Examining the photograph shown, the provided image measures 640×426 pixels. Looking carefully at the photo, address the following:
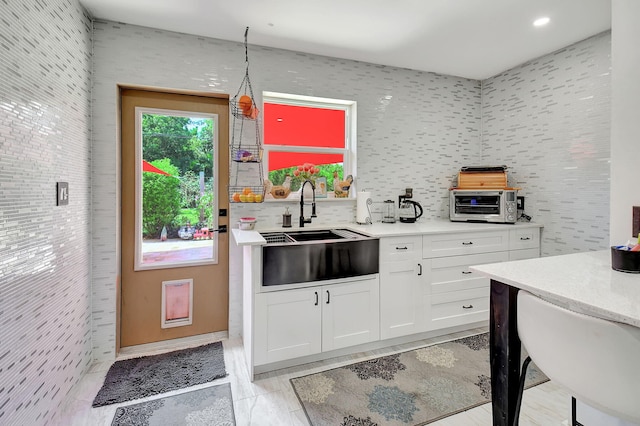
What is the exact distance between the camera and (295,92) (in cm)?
279

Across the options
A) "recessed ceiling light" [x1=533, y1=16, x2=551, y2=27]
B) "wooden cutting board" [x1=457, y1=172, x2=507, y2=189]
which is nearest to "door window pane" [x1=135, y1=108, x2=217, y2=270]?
"wooden cutting board" [x1=457, y1=172, x2=507, y2=189]

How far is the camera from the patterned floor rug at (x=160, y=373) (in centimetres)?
192

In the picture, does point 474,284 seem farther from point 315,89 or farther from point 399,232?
point 315,89

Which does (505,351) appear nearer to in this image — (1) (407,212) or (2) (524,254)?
(1) (407,212)

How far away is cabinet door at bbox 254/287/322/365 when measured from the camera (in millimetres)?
2041

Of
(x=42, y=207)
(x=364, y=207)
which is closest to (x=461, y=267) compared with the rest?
(x=364, y=207)

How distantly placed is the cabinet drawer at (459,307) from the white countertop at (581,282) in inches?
50.7

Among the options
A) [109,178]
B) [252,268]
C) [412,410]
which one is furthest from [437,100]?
[109,178]

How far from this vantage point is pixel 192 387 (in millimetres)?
1973

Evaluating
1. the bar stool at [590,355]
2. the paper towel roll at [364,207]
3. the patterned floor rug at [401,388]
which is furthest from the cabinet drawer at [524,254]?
the bar stool at [590,355]

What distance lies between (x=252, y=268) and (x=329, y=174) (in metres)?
1.40

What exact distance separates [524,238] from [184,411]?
3.12 metres

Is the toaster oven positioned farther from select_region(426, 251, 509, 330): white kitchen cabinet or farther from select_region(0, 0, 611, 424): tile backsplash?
select_region(426, 251, 509, 330): white kitchen cabinet

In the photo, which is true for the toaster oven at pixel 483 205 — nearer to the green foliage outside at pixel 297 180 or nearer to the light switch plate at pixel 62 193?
the green foliage outside at pixel 297 180
